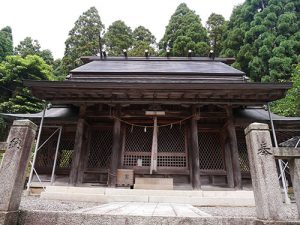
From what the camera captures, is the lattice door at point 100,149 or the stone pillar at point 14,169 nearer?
the stone pillar at point 14,169

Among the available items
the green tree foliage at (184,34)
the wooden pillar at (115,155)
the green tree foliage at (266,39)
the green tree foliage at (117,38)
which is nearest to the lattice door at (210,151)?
the wooden pillar at (115,155)

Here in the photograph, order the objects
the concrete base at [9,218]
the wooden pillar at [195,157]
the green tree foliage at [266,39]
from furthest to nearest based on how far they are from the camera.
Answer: the green tree foliage at [266,39] < the wooden pillar at [195,157] < the concrete base at [9,218]

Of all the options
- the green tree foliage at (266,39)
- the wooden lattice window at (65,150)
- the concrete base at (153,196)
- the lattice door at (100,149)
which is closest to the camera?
the concrete base at (153,196)

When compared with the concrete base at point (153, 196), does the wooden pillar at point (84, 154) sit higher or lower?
higher

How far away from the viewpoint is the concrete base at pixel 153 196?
618cm

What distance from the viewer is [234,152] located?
7324mm

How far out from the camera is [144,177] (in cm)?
738

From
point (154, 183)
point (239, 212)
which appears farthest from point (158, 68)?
point (239, 212)

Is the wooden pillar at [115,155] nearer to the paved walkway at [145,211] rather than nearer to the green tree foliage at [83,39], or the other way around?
the paved walkway at [145,211]

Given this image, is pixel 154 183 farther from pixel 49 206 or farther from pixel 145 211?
pixel 145 211

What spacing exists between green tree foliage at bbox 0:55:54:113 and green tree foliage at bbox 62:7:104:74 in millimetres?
5324

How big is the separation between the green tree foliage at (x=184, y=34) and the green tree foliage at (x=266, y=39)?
2982 millimetres

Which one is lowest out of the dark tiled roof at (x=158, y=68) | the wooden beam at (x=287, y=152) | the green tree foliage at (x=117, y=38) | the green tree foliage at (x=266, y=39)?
the wooden beam at (x=287, y=152)

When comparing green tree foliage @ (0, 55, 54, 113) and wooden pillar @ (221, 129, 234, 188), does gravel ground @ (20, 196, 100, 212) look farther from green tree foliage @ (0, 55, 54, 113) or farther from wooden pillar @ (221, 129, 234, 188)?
green tree foliage @ (0, 55, 54, 113)
